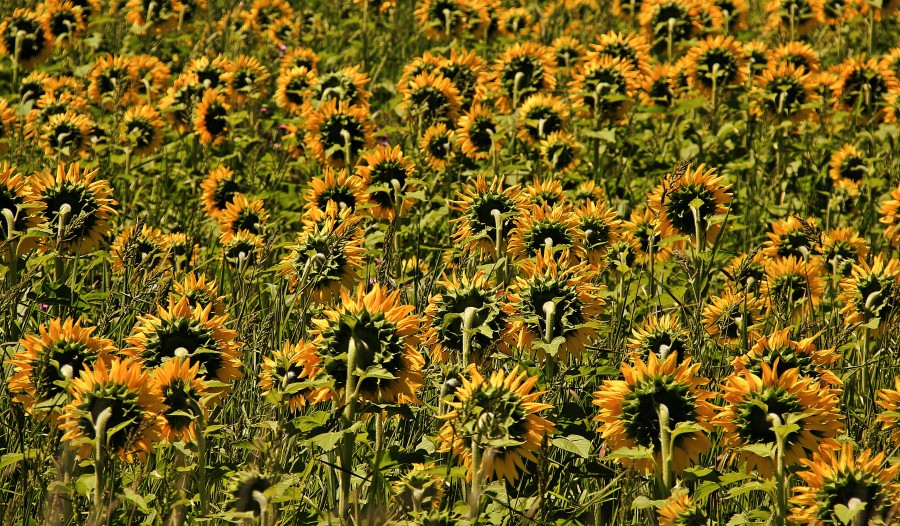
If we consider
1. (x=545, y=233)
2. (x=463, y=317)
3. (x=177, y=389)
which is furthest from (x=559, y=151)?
(x=177, y=389)

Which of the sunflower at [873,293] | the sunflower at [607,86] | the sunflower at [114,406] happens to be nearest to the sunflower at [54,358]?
the sunflower at [114,406]

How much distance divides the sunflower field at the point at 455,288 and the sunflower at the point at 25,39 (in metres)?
0.02

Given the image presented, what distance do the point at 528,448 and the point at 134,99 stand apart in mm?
5195

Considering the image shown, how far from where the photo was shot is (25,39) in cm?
682

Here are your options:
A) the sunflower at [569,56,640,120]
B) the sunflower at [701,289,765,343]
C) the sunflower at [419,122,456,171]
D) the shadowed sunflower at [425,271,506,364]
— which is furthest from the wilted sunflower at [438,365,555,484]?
the sunflower at [569,56,640,120]

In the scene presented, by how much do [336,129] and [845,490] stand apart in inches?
133

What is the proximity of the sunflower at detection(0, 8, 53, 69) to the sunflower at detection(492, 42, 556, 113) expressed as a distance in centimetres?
313

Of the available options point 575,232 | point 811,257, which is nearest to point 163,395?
point 575,232

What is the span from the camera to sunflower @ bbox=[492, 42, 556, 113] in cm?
607

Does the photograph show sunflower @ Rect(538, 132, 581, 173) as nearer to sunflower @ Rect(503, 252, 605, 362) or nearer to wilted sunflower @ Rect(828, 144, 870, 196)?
wilted sunflower @ Rect(828, 144, 870, 196)

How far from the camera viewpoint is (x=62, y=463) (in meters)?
2.19

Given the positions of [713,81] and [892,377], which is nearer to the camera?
[892,377]

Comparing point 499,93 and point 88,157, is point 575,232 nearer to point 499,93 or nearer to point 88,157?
point 499,93

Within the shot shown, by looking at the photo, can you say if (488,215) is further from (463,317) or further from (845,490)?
(845,490)
